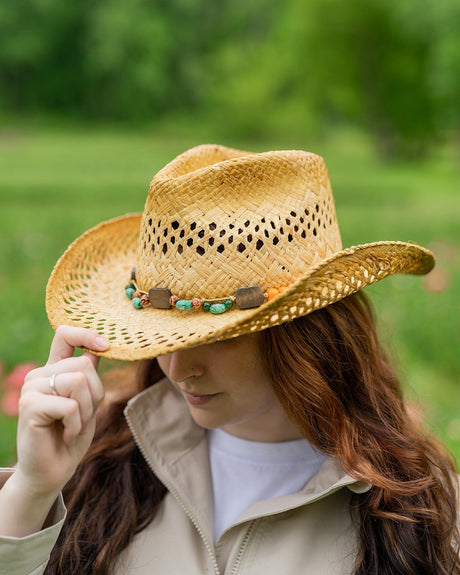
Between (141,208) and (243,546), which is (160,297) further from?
(141,208)

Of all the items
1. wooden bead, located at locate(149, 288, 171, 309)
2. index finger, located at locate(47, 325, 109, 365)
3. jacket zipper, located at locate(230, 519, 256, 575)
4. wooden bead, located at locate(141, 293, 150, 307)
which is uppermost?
wooden bead, located at locate(149, 288, 171, 309)

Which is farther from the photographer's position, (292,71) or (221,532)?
(292,71)

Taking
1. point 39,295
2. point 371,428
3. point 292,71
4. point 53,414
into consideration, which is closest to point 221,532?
point 371,428

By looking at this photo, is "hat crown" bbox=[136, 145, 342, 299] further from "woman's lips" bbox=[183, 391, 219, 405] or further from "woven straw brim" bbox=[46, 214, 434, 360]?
"woman's lips" bbox=[183, 391, 219, 405]

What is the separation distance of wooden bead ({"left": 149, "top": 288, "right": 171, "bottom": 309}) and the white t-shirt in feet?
2.06

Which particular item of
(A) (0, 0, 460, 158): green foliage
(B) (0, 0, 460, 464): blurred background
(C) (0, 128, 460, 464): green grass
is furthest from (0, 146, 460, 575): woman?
(A) (0, 0, 460, 158): green foliage

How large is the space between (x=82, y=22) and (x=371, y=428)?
22.5 meters

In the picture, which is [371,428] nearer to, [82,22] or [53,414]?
[53,414]

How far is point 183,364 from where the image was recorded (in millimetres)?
1650

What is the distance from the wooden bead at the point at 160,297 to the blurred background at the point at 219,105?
3.76 m

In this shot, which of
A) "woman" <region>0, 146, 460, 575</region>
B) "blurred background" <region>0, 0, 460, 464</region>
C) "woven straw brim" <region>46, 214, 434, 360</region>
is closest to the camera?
"woven straw brim" <region>46, 214, 434, 360</region>

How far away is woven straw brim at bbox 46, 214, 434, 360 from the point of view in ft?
4.77

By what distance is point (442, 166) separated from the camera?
15.7 m

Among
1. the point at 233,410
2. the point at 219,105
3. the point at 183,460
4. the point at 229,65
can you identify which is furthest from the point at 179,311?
the point at 229,65
